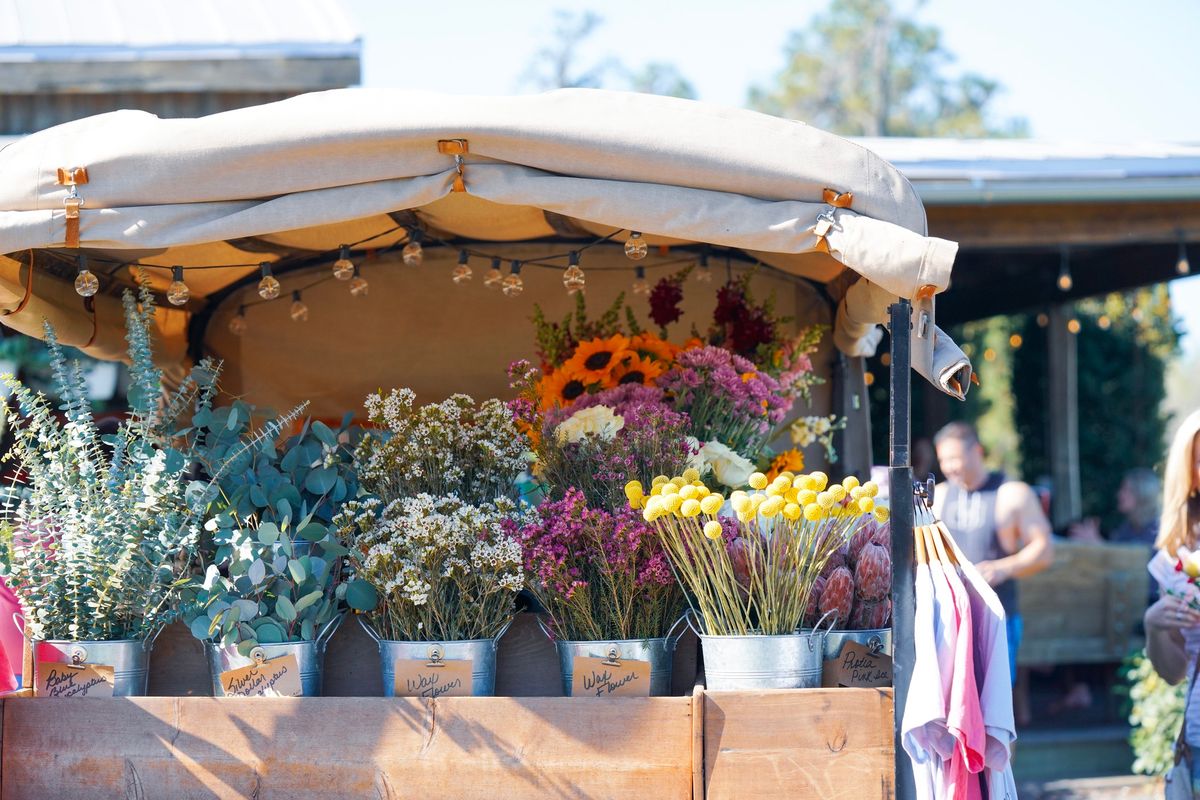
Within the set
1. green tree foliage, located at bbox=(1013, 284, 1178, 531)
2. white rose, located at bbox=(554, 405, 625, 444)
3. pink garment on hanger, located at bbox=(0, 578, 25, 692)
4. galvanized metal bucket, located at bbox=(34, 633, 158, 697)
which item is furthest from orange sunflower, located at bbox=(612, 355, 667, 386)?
green tree foliage, located at bbox=(1013, 284, 1178, 531)

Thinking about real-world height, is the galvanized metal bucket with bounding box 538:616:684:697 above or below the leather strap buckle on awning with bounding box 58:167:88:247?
below

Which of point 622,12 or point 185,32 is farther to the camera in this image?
point 622,12

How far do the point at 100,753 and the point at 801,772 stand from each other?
131 cm

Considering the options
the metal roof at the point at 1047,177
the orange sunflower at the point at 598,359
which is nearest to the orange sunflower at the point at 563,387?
the orange sunflower at the point at 598,359

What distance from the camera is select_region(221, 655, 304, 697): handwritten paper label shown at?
210 centimetres

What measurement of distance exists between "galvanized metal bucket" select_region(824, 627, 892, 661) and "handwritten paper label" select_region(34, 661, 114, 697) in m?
1.40

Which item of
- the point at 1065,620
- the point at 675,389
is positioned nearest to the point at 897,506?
the point at 675,389

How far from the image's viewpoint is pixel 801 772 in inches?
77.2

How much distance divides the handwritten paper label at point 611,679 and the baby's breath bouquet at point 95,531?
81 cm

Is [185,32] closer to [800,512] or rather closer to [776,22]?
[800,512]

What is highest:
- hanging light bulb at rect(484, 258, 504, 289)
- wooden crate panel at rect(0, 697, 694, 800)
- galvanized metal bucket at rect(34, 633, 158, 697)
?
hanging light bulb at rect(484, 258, 504, 289)

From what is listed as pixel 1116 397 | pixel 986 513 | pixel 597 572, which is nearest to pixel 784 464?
pixel 597 572

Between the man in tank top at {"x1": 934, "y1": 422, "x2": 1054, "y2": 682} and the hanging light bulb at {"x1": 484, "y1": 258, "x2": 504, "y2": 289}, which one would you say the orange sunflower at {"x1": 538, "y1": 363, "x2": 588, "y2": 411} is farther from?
the man in tank top at {"x1": 934, "y1": 422, "x2": 1054, "y2": 682}

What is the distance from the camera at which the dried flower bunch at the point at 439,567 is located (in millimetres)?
2061
